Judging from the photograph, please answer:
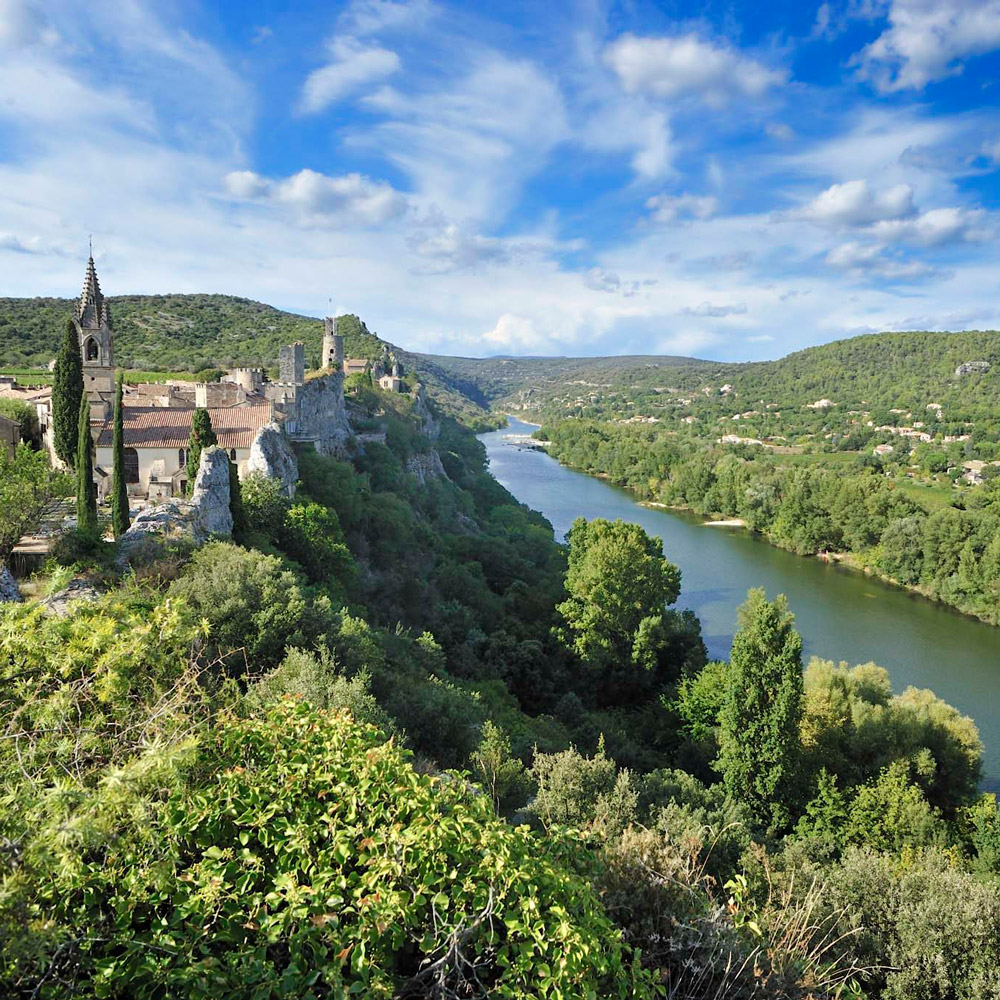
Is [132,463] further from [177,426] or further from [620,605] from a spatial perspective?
[620,605]

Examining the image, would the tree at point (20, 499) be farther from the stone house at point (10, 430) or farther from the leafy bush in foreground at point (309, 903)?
the leafy bush in foreground at point (309, 903)

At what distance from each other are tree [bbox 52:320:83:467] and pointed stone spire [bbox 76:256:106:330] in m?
1.94

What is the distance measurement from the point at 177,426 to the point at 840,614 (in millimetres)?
32832

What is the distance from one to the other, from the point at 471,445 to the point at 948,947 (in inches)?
2459

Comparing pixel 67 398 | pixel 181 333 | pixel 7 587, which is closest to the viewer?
pixel 7 587

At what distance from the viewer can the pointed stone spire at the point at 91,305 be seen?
2173 centimetres

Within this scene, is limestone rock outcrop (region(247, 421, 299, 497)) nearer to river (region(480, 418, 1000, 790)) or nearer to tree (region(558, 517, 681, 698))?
tree (region(558, 517, 681, 698))

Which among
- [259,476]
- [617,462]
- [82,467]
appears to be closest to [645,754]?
[259,476]

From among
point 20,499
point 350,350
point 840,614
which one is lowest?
point 840,614

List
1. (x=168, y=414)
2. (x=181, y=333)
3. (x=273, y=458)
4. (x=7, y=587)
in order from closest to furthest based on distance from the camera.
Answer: (x=7, y=587), (x=273, y=458), (x=168, y=414), (x=181, y=333)

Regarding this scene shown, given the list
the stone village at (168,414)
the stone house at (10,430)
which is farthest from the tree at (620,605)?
the stone house at (10,430)

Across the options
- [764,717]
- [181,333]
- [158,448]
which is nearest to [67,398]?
[158,448]

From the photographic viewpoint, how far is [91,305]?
875 inches

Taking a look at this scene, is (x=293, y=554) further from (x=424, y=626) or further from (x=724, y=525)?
(x=724, y=525)
